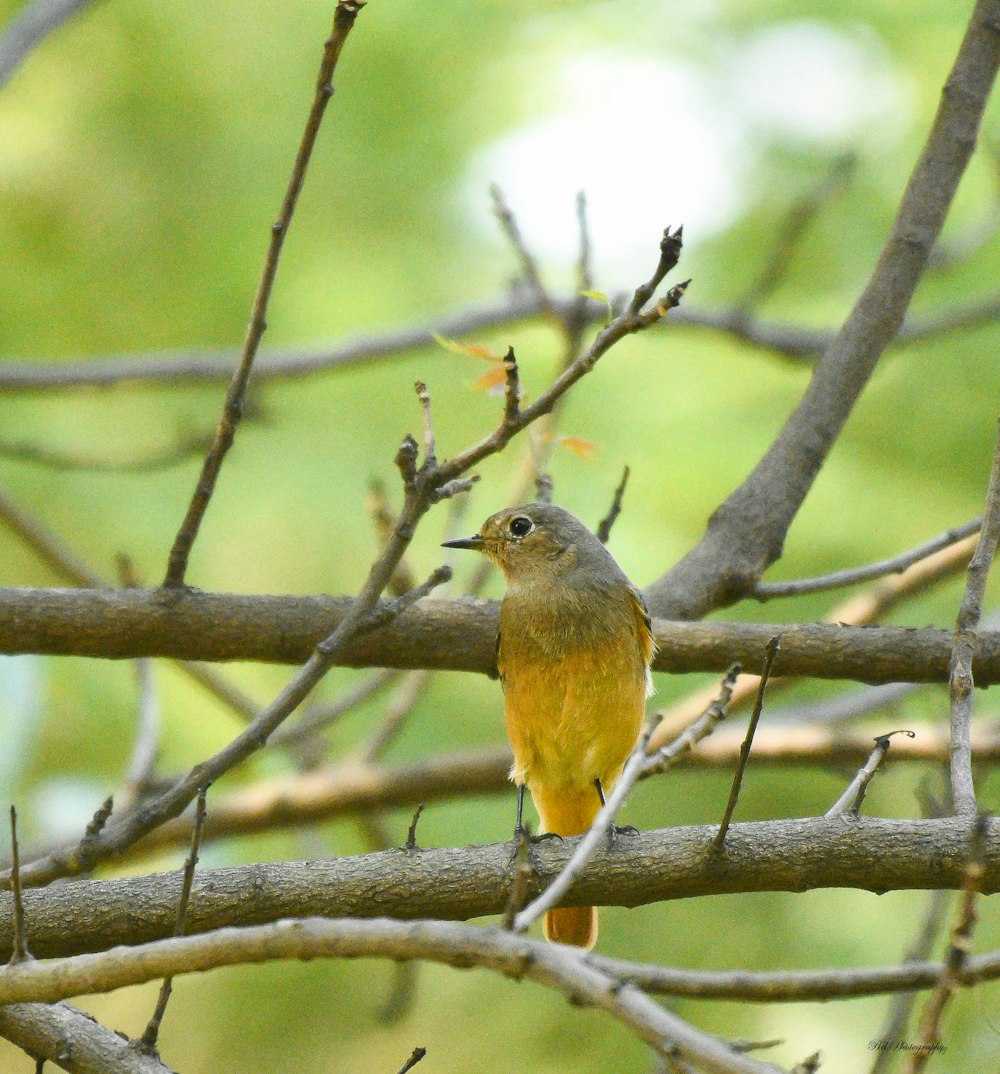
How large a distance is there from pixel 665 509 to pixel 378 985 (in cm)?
333

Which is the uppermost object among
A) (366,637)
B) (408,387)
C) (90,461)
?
(408,387)

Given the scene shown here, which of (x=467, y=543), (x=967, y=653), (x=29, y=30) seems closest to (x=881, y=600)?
(x=467, y=543)

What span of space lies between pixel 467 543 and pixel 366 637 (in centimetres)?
122

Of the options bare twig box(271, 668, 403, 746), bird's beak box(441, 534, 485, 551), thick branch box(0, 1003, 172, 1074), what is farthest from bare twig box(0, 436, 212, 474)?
thick branch box(0, 1003, 172, 1074)

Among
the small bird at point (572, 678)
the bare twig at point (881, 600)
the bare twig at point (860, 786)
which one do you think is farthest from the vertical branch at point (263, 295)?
the bare twig at point (881, 600)

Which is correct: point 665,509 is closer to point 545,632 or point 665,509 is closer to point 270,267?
point 545,632

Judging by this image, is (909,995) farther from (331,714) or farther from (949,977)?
(331,714)

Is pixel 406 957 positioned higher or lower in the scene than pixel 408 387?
lower

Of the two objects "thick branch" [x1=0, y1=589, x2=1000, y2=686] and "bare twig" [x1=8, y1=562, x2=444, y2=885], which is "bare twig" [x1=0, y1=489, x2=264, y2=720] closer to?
"thick branch" [x1=0, y1=589, x2=1000, y2=686]

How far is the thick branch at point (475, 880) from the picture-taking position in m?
3.16

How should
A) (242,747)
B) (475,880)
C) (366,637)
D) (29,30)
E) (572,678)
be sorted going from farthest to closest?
(29,30) < (572,678) < (366,637) < (242,747) < (475,880)

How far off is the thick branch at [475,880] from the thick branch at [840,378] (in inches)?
57.9

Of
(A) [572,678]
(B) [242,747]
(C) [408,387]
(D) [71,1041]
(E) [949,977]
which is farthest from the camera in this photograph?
(C) [408,387]

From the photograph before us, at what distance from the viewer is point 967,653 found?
12.1 feet
